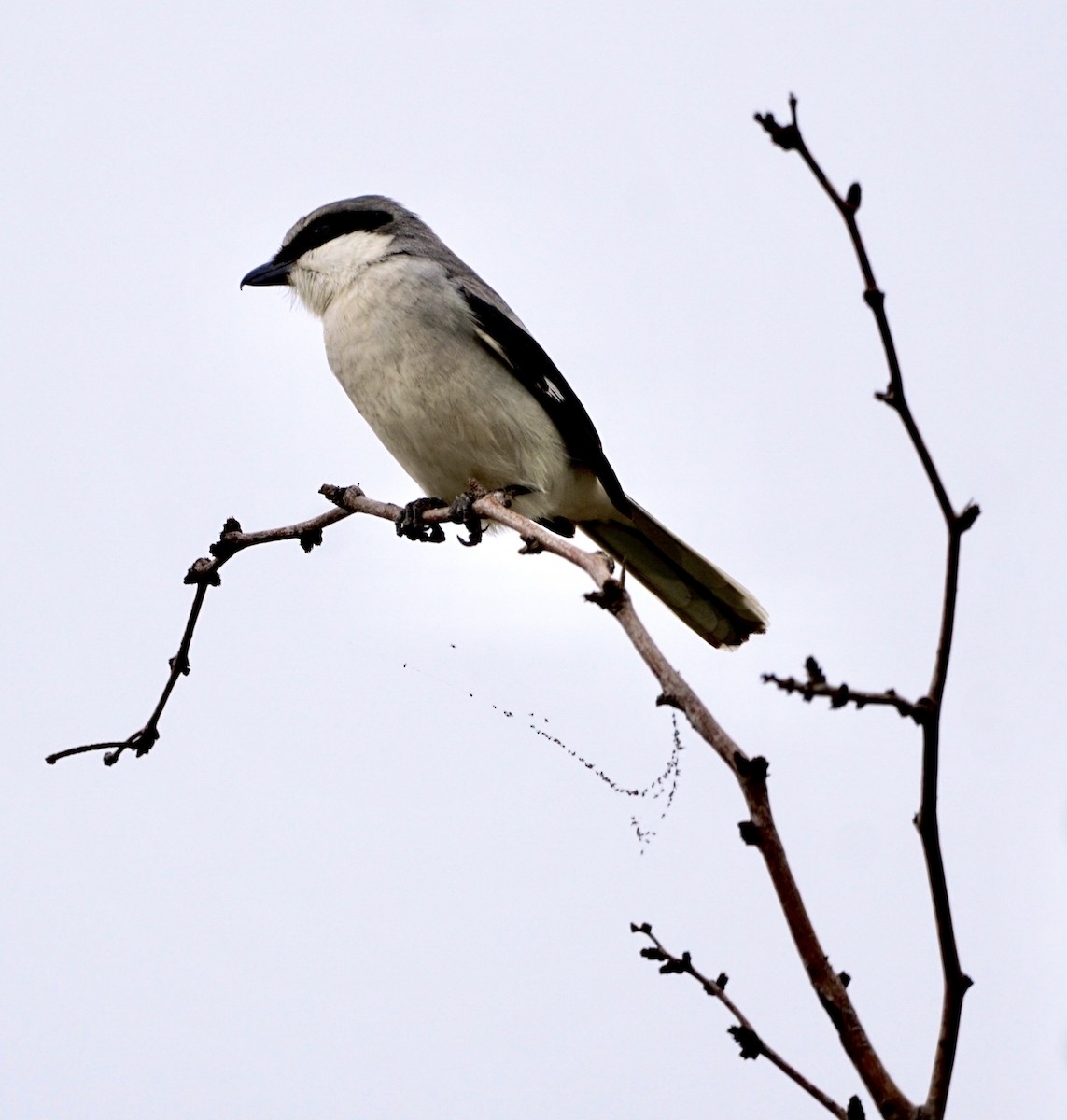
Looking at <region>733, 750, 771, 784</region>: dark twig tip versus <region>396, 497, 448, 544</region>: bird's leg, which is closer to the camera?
<region>733, 750, 771, 784</region>: dark twig tip

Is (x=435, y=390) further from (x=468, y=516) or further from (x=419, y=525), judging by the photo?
(x=468, y=516)

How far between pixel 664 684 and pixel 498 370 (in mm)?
4555

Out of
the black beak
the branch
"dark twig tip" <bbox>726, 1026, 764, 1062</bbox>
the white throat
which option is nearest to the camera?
"dark twig tip" <bbox>726, 1026, 764, 1062</bbox>

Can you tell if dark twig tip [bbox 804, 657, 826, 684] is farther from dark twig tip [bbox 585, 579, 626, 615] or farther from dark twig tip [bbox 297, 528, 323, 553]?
dark twig tip [bbox 297, 528, 323, 553]

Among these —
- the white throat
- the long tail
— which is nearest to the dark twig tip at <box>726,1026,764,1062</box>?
the long tail

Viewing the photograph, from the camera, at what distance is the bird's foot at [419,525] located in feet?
18.1

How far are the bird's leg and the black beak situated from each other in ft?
5.22

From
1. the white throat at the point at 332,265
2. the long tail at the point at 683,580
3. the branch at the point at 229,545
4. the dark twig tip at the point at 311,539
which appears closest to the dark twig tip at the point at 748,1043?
the branch at the point at 229,545

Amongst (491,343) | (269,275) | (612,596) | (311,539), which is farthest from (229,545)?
(269,275)

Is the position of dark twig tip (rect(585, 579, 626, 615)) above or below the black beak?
below

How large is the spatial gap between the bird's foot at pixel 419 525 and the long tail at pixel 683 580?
982 mm

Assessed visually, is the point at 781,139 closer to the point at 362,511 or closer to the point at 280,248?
the point at 362,511

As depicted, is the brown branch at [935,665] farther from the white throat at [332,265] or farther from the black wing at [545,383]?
the white throat at [332,265]

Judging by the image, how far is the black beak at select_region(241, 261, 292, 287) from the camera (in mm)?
6965
